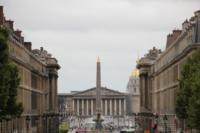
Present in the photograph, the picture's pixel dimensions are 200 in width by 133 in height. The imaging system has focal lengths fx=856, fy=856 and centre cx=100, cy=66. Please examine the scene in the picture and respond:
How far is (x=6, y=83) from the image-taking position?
2382 inches

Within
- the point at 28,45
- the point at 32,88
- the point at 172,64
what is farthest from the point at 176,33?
the point at 28,45

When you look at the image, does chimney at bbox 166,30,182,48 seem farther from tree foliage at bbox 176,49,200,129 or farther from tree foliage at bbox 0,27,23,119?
tree foliage at bbox 0,27,23,119

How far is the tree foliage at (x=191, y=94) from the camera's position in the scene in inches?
2484

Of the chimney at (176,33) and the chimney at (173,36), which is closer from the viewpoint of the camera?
the chimney at (176,33)

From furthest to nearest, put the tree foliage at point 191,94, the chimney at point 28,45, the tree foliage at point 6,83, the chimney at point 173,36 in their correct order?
the chimney at point 28,45 → the chimney at point 173,36 → the tree foliage at point 191,94 → the tree foliage at point 6,83

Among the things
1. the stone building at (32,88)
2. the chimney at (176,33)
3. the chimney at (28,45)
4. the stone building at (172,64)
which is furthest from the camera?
the chimney at (28,45)

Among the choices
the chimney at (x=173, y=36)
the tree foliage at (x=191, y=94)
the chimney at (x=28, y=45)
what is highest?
the chimney at (x=173, y=36)

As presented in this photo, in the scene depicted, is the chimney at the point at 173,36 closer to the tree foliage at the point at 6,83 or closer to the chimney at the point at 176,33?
the chimney at the point at 176,33

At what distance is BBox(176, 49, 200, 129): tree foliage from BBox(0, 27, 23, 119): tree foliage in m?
13.3

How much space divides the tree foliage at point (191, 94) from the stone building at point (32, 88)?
18.8 metres

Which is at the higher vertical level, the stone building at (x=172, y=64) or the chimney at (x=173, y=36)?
the chimney at (x=173, y=36)

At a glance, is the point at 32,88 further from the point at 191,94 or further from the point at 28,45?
the point at 191,94

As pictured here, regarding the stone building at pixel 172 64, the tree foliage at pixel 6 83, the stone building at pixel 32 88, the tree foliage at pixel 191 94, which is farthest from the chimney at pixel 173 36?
the tree foliage at pixel 6 83

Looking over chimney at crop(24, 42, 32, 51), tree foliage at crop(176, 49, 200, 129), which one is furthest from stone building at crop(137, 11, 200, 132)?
chimney at crop(24, 42, 32, 51)
